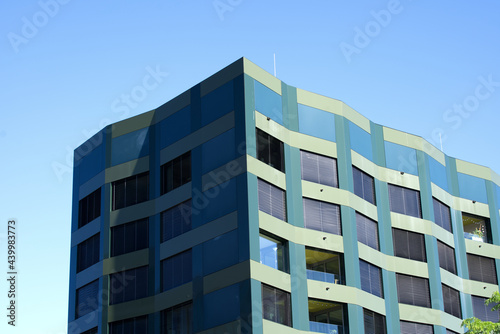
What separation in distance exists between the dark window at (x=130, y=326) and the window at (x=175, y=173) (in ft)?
31.7

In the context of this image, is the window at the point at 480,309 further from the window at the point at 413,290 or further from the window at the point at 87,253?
the window at the point at 87,253

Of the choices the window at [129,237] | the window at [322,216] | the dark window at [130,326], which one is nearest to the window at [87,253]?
the window at [129,237]

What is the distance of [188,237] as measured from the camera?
58.0m

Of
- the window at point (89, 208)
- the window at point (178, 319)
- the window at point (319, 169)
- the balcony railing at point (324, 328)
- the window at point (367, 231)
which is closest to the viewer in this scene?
the balcony railing at point (324, 328)

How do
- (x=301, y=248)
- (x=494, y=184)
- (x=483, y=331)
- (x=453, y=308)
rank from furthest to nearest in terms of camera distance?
(x=494, y=184) → (x=453, y=308) → (x=301, y=248) → (x=483, y=331)

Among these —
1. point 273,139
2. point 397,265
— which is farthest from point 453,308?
point 273,139

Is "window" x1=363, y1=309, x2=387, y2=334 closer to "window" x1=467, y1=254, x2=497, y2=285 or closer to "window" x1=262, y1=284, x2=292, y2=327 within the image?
"window" x1=262, y1=284, x2=292, y2=327

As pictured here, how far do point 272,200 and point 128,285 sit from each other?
13.5m

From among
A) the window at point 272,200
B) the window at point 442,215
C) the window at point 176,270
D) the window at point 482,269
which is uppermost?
the window at point 442,215

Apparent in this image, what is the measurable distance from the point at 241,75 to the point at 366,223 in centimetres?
1534

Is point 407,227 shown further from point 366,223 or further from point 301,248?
point 301,248

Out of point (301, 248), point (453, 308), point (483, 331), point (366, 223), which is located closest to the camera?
point (483, 331)

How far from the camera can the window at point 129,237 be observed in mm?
62219

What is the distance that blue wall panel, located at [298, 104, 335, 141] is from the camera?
61.4 metres
